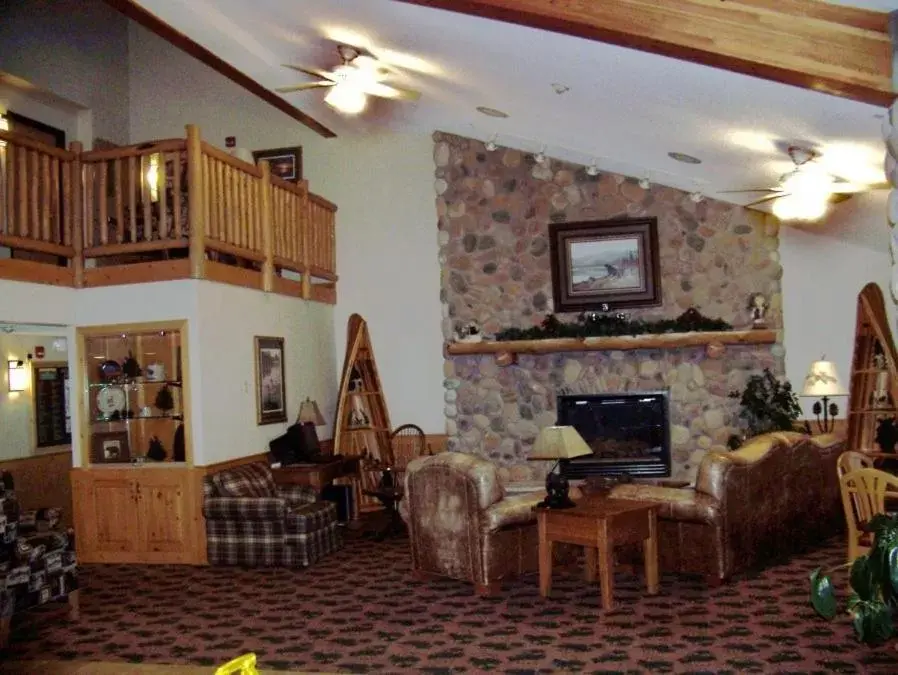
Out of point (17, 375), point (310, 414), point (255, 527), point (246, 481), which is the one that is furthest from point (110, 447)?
point (17, 375)

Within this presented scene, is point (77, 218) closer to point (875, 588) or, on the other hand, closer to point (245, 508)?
point (245, 508)

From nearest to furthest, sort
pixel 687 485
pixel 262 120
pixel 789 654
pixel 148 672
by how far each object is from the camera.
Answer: pixel 148 672, pixel 789 654, pixel 687 485, pixel 262 120

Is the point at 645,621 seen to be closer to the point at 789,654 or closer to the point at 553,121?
the point at 789,654

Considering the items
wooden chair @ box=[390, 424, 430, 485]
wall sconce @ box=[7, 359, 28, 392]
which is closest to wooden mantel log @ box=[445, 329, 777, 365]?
wooden chair @ box=[390, 424, 430, 485]

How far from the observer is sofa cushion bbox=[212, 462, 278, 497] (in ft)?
24.7

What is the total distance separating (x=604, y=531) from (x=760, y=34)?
2.94 m

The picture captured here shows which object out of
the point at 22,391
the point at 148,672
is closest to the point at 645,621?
the point at 148,672

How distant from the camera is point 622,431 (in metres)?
9.47

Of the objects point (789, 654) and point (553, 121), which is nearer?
point (789, 654)

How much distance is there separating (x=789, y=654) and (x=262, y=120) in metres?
7.98

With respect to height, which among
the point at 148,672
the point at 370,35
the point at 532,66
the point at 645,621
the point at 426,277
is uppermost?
the point at 370,35

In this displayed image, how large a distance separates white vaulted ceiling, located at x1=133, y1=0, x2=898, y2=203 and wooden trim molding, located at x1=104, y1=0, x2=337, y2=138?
0.13m

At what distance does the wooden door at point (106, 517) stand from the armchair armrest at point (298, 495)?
1.23 metres

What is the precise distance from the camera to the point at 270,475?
26.5ft
